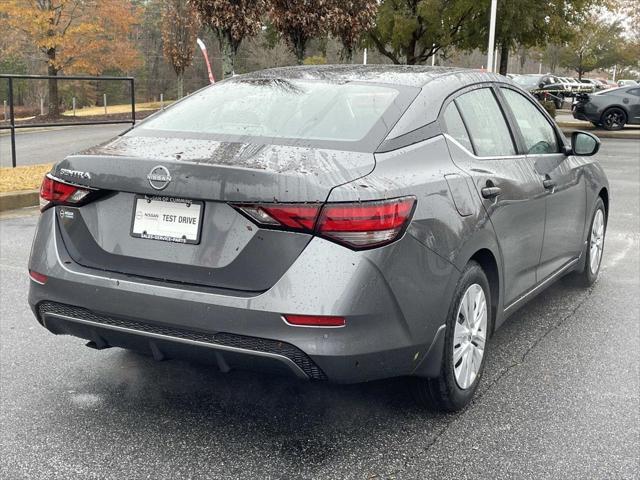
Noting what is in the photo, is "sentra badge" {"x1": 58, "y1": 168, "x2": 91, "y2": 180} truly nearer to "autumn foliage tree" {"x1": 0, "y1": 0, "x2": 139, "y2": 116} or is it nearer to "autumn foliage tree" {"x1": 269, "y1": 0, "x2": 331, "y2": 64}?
"autumn foliage tree" {"x1": 269, "y1": 0, "x2": 331, "y2": 64}

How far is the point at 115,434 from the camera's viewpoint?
3.28 metres

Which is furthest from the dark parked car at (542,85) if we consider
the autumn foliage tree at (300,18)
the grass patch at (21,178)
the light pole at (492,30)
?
the grass patch at (21,178)

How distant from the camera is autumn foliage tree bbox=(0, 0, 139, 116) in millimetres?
31406

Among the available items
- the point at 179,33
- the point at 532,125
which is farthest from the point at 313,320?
the point at 179,33

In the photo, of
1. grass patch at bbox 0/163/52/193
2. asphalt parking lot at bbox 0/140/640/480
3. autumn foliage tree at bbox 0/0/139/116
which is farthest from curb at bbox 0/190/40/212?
autumn foliage tree at bbox 0/0/139/116

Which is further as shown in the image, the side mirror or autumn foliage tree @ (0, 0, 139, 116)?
autumn foliage tree @ (0, 0, 139, 116)

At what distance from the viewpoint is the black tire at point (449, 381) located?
3.32 meters

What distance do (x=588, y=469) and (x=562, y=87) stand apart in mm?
41087

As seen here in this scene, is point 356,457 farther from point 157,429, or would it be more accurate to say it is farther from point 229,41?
point 229,41

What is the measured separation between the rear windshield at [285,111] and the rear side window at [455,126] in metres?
0.28

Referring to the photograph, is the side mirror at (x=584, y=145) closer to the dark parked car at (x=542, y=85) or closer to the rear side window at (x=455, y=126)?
the rear side window at (x=455, y=126)

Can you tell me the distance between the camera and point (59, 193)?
10.8 feet

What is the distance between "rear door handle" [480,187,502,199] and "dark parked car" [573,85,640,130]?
21.7m

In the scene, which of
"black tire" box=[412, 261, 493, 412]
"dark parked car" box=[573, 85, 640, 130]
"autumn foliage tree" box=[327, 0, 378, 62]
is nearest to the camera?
"black tire" box=[412, 261, 493, 412]
